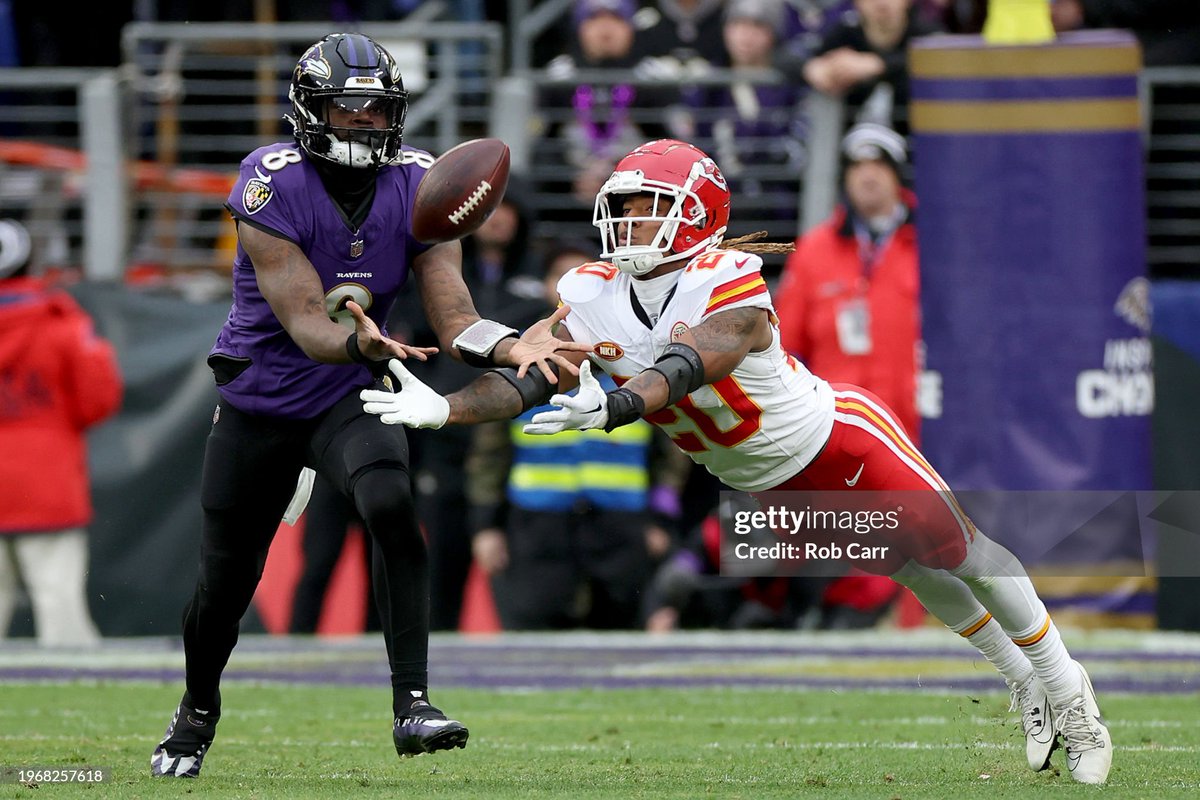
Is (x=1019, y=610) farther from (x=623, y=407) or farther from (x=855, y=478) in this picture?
(x=623, y=407)

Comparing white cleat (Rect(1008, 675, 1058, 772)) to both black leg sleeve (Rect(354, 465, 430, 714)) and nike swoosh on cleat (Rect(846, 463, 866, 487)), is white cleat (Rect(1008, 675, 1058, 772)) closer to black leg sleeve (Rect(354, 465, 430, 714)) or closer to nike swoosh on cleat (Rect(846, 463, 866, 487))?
nike swoosh on cleat (Rect(846, 463, 866, 487))

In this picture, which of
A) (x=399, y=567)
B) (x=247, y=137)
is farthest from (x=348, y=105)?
(x=247, y=137)

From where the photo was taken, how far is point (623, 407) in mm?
4926

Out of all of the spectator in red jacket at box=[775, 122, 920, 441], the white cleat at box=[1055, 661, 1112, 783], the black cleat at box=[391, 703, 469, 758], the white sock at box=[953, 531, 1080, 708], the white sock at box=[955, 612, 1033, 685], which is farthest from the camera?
the spectator in red jacket at box=[775, 122, 920, 441]

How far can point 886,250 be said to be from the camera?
9562mm

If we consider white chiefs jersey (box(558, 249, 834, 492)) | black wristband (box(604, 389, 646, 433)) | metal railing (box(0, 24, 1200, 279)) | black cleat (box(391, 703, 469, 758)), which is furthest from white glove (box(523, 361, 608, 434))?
metal railing (box(0, 24, 1200, 279))

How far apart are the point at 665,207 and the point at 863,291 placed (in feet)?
13.8

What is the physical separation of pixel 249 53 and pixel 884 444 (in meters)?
6.30

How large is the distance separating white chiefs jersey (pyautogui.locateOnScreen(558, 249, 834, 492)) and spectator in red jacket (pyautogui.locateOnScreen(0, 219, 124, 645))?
4.85 m

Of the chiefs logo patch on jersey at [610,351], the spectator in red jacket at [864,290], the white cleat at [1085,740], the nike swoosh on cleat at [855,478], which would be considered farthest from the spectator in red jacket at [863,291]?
the chiefs logo patch on jersey at [610,351]

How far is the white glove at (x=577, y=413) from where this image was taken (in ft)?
16.0

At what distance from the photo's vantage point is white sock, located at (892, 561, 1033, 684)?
5.66 meters

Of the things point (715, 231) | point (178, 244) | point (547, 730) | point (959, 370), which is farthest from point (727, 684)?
point (178, 244)

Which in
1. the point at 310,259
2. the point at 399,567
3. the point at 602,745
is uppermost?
the point at 310,259
